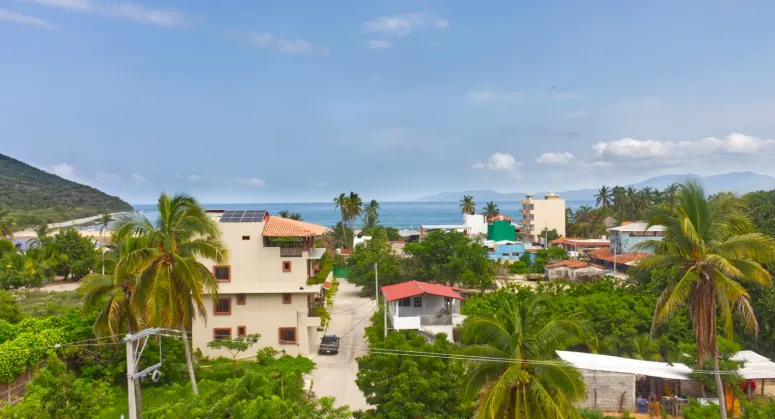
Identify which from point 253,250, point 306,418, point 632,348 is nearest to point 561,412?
point 306,418

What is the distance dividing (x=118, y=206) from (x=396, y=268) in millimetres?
176113

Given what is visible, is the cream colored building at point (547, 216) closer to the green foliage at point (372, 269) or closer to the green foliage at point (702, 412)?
the green foliage at point (372, 269)

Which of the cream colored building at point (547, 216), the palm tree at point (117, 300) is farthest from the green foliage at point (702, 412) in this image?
the cream colored building at point (547, 216)

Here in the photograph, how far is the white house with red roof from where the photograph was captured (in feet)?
90.0

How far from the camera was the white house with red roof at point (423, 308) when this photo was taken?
90.0ft

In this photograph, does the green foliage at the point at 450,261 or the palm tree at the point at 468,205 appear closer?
the green foliage at the point at 450,261

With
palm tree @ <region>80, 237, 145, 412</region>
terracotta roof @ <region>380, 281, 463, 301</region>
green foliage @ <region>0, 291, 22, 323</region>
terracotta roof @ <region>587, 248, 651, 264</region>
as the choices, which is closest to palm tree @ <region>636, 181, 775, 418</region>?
terracotta roof @ <region>380, 281, 463, 301</region>

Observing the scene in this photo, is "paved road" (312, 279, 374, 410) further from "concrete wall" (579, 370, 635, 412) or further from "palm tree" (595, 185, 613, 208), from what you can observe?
"palm tree" (595, 185, 613, 208)

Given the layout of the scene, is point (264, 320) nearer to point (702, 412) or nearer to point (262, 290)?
point (262, 290)

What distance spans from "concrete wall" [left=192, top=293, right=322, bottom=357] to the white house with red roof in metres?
4.99

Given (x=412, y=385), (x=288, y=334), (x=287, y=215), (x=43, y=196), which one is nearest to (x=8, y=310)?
(x=288, y=334)

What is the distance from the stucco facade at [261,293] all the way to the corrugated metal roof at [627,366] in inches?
485

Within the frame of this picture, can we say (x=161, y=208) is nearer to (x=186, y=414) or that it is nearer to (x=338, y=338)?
(x=186, y=414)

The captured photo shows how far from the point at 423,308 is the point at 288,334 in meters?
7.90
